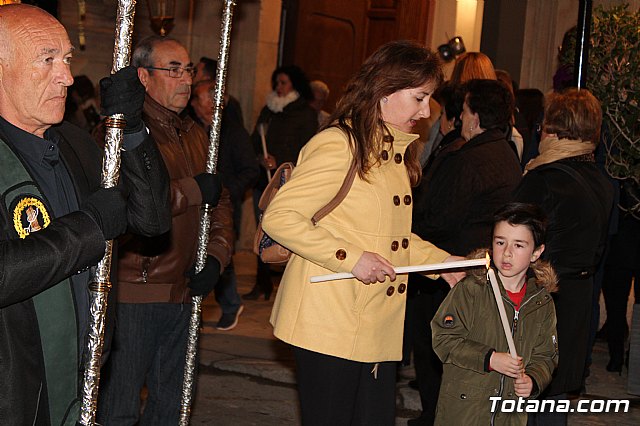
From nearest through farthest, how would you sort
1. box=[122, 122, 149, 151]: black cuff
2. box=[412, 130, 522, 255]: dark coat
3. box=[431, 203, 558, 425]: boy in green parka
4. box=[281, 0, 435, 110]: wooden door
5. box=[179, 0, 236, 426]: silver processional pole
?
box=[122, 122, 149, 151]: black cuff, box=[431, 203, 558, 425]: boy in green parka, box=[179, 0, 236, 426]: silver processional pole, box=[412, 130, 522, 255]: dark coat, box=[281, 0, 435, 110]: wooden door

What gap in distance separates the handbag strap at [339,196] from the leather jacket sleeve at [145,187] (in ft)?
2.41

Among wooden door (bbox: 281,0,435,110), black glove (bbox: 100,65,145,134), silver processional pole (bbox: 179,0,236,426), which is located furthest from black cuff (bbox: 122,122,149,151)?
wooden door (bbox: 281,0,435,110)

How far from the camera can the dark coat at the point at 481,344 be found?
4.42m

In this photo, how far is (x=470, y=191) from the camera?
598 cm

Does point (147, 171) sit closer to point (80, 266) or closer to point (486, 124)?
point (80, 266)

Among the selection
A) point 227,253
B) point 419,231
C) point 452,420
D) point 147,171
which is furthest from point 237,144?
point 147,171

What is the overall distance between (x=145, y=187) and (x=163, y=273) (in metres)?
1.37

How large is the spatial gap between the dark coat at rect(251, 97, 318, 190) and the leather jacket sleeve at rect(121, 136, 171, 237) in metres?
6.78

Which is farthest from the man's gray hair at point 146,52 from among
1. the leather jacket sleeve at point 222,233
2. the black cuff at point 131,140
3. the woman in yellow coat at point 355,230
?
the black cuff at point 131,140

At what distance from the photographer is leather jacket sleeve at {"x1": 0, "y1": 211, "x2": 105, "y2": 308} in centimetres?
290

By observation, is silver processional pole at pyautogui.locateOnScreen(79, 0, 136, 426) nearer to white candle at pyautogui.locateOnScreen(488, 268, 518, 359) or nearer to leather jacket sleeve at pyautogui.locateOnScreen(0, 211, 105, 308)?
leather jacket sleeve at pyautogui.locateOnScreen(0, 211, 105, 308)

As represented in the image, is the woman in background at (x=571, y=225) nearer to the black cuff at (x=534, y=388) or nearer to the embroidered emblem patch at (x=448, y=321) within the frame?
the black cuff at (x=534, y=388)

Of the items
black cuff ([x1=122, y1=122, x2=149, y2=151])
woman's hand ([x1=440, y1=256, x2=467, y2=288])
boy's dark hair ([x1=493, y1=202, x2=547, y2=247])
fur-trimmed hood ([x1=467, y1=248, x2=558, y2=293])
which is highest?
black cuff ([x1=122, y1=122, x2=149, y2=151])

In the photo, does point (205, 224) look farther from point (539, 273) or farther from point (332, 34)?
point (332, 34)
